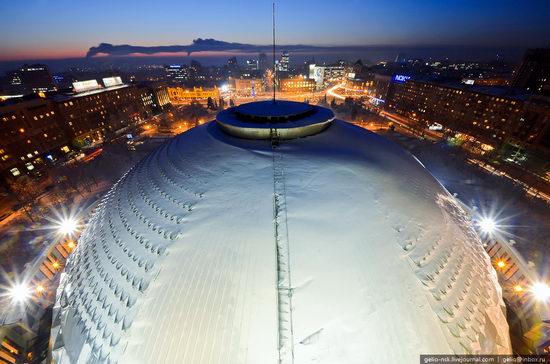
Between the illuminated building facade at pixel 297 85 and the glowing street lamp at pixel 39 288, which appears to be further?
the illuminated building facade at pixel 297 85

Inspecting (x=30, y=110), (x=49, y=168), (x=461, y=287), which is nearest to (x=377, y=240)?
(x=461, y=287)

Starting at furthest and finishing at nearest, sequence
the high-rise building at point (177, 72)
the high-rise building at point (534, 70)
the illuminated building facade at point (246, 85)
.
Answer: the high-rise building at point (177, 72) → the illuminated building facade at point (246, 85) → the high-rise building at point (534, 70)

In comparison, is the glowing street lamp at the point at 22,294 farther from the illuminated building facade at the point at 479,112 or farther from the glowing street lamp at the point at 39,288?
the illuminated building facade at the point at 479,112

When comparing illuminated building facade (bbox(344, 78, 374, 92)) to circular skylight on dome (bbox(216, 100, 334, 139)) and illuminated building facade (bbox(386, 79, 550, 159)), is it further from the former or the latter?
circular skylight on dome (bbox(216, 100, 334, 139))

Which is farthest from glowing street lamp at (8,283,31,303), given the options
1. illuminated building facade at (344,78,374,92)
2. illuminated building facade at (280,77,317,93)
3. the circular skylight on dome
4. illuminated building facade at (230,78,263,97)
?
illuminated building facade at (344,78,374,92)

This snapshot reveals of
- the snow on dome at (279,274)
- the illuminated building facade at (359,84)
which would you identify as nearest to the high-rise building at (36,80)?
the illuminated building facade at (359,84)

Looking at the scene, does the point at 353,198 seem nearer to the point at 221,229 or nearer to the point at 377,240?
the point at 377,240
